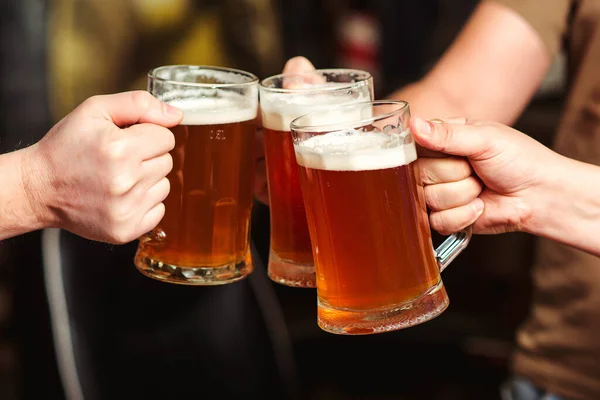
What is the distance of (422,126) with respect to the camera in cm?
122

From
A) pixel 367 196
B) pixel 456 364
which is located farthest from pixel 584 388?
pixel 456 364

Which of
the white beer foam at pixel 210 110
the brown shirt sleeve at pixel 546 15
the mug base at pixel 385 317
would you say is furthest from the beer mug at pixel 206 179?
the brown shirt sleeve at pixel 546 15

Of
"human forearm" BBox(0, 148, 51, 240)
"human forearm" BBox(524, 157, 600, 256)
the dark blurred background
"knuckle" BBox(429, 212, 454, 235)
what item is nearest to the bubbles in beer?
"human forearm" BBox(0, 148, 51, 240)

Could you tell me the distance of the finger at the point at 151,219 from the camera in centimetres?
124

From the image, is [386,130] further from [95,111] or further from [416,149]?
[95,111]

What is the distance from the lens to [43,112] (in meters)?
2.89

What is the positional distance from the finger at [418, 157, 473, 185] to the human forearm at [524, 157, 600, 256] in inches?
6.1

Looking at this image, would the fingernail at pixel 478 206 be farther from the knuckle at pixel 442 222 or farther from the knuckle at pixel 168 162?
the knuckle at pixel 168 162

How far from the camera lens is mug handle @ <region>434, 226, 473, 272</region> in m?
1.29

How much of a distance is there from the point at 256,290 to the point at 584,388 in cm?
71

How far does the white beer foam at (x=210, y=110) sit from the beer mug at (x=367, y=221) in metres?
0.13

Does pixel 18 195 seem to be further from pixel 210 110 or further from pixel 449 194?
pixel 449 194

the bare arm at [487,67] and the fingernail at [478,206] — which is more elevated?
the bare arm at [487,67]

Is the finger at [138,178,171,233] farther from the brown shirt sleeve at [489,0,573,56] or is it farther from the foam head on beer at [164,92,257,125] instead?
the brown shirt sleeve at [489,0,573,56]
